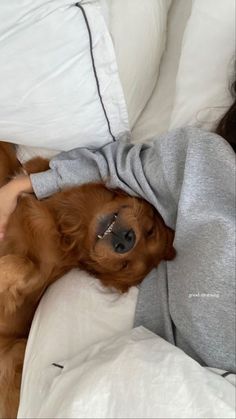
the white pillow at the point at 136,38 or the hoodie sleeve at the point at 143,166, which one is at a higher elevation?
the white pillow at the point at 136,38

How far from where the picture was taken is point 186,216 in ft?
3.82

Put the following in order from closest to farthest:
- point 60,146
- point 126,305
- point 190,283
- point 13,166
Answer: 1. point 190,283
2. point 126,305
3. point 60,146
4. point 13,166

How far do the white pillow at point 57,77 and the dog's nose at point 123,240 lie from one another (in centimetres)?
30

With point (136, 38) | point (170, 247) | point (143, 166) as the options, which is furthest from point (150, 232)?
point (136, 38)

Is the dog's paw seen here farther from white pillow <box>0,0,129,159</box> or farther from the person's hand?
white pillow <box>0,0,129,159</box>

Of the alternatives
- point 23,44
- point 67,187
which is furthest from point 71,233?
point 23,44

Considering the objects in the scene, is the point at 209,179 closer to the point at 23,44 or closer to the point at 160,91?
the point at 160,91

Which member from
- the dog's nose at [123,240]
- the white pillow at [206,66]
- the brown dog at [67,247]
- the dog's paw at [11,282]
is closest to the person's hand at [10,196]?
the brown dog at [67,247]

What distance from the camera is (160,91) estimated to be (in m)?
1.41

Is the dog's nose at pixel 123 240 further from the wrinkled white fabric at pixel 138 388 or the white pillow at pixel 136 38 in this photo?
the white pillow at pixel 136 38

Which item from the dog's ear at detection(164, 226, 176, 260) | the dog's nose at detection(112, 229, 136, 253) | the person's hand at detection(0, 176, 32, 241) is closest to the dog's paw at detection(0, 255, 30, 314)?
the person's hand at detection(0, 176, 32, 241)

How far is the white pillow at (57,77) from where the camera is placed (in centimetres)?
117

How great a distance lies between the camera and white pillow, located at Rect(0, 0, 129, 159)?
117cm

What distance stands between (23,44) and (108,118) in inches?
11.6
